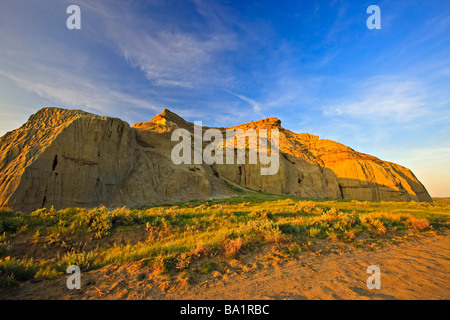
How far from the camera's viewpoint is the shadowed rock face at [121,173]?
1773 cm

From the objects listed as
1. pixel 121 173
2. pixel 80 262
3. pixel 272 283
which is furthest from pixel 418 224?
pixel 121 173

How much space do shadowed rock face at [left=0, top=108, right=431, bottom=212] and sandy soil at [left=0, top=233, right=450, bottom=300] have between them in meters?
17.7

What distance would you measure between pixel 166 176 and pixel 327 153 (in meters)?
51.2

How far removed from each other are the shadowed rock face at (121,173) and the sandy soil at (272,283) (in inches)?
698

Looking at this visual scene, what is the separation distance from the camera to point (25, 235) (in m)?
7.16

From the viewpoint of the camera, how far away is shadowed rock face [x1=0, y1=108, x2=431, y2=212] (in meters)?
17.7

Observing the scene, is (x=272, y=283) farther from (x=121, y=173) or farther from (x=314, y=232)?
(x=121, y=173)

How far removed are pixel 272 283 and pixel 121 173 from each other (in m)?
27.0

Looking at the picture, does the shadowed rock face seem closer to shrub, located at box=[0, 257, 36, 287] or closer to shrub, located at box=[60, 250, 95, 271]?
shrub, located at box=[0, 257, 36, 287]

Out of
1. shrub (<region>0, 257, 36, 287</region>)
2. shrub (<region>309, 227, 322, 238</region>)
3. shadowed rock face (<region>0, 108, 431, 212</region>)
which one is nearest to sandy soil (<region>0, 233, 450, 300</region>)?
shrub (<region>0, 257, 36, 287</region>)

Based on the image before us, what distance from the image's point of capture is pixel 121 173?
1047 inches

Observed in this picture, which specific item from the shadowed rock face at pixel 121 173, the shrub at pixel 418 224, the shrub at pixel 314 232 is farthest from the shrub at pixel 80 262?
the shadowed rock face at pixel 121 173
